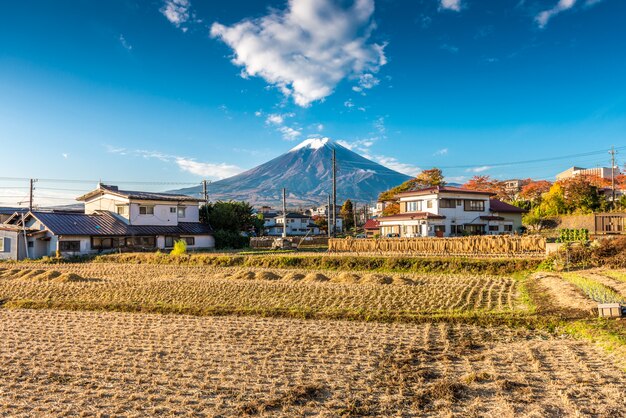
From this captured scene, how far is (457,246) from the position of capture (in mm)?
22531

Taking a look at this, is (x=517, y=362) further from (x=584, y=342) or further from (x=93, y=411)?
A: (x=93, y=411)

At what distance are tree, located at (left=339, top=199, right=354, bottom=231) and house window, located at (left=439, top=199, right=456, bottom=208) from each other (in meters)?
25.6

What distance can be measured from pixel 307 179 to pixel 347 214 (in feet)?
372

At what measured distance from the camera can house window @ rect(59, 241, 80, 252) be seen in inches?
1037

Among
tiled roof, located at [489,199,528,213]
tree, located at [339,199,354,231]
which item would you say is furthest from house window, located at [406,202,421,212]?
tree, located at [339,199,354,231]

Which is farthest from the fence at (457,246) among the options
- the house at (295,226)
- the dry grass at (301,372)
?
the house at (295,226)

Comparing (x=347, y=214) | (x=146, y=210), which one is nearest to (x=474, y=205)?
(x=146, y=210)

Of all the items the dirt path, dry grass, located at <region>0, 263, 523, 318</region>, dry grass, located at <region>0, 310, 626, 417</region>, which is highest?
the dirt path

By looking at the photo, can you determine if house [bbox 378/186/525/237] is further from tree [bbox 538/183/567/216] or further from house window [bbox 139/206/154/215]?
house window [bbox 139/206/154/215]

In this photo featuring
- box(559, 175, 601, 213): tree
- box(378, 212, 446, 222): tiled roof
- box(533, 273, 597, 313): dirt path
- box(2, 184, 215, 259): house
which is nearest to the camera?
box(533, 273, 597, 313): dirt path

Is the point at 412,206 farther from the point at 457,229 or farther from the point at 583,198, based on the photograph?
the point at 583,198

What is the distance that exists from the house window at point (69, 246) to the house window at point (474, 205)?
27.2 m

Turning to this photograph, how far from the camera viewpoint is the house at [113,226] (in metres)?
26.6

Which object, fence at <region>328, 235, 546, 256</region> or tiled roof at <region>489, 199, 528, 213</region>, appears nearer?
fence at <region>328, 235, 546, 256</region>
